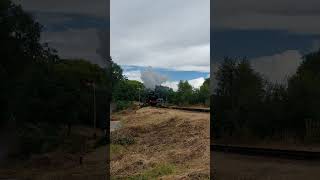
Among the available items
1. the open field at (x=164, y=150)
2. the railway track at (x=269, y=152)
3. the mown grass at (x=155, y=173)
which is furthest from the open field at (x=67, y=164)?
the railway track at (x=269, y=152)

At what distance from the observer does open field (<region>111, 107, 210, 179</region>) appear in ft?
35.6

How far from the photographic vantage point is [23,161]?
30.3 feet

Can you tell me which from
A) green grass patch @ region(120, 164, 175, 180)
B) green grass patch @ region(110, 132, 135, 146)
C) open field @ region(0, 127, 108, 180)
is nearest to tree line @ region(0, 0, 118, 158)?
open field @ region(0, 127, 108, 180)

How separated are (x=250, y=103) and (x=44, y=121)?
455 centimetres

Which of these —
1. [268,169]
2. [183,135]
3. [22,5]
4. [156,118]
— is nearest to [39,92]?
[22,5]

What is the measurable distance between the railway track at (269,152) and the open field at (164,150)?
71 cm

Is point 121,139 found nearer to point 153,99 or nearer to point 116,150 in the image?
point 116,150

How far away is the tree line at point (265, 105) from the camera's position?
9633 mm

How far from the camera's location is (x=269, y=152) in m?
9.57

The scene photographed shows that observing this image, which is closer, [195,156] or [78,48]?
[78,48]

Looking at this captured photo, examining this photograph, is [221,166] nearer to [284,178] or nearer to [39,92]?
[284,178]

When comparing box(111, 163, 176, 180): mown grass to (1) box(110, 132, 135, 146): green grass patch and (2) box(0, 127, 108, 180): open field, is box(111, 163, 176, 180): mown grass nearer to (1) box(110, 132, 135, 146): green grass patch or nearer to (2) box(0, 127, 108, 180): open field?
(2) box(0, 127, 108, 180): open field

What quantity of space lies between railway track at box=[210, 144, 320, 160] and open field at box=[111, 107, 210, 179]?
2.34ft

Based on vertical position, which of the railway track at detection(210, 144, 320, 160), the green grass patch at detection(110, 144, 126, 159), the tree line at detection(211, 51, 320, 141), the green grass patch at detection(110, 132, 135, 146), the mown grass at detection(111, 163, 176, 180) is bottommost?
the mown grass at detection(111, 163, 176, 180)
